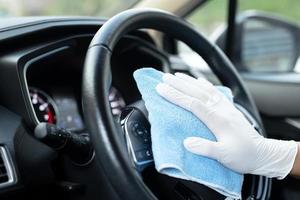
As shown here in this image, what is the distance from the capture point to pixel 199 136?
969mm

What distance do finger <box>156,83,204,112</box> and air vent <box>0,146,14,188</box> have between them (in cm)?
37

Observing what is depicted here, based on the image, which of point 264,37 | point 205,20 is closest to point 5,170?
point 205,20

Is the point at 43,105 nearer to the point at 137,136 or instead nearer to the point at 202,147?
the point at 137,136

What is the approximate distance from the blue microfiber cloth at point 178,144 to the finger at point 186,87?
0.02 m

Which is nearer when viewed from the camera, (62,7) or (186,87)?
(186,87)

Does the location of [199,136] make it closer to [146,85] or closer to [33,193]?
[146,85]

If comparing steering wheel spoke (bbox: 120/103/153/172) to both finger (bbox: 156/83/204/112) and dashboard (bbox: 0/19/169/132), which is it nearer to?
finger (bbox: 156/83/204/112)

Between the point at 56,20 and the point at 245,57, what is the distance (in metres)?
1.07

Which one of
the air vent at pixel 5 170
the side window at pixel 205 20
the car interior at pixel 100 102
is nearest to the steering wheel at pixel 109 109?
the car interior at pixel 100 102

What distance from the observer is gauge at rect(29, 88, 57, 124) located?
1.37m

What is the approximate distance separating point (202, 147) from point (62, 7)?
147 cm

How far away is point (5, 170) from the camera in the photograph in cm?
109

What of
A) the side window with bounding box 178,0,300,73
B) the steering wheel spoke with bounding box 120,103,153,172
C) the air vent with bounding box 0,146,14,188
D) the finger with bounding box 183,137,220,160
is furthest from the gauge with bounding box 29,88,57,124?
the side window with bounding box 178,0,300,73

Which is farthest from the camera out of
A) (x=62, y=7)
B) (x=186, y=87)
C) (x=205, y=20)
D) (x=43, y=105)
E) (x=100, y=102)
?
(x=62, y=7)
